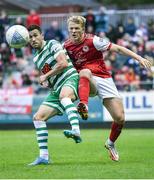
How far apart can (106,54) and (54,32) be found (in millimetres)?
2222

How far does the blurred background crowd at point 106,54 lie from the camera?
24.9m

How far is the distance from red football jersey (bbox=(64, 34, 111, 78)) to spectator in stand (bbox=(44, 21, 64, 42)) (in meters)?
14.5

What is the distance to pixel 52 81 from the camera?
11.6m

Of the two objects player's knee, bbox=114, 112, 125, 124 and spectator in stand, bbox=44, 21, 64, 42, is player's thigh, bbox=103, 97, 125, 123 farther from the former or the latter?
spectator in stand, bbox=44, 21, 64, 42

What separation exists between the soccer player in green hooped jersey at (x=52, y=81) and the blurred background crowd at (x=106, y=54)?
12499mm

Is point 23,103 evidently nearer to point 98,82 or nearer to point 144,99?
point 144,99

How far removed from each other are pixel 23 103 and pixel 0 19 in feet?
14.5

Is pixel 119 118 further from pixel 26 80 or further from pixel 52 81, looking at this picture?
pixel 26 80

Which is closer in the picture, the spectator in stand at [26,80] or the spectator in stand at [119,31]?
the spectator in stand at [26,80]

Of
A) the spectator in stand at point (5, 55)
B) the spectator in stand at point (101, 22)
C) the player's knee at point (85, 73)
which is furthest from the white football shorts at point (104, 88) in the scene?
the spectator in stand at point (101, 22)

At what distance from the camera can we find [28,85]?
25.0 metres

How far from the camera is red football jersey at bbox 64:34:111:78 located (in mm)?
11898

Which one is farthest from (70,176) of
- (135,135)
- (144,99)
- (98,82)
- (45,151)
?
(144,99)

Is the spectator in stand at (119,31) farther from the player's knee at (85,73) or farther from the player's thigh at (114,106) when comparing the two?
the player's knee at (85,73)
